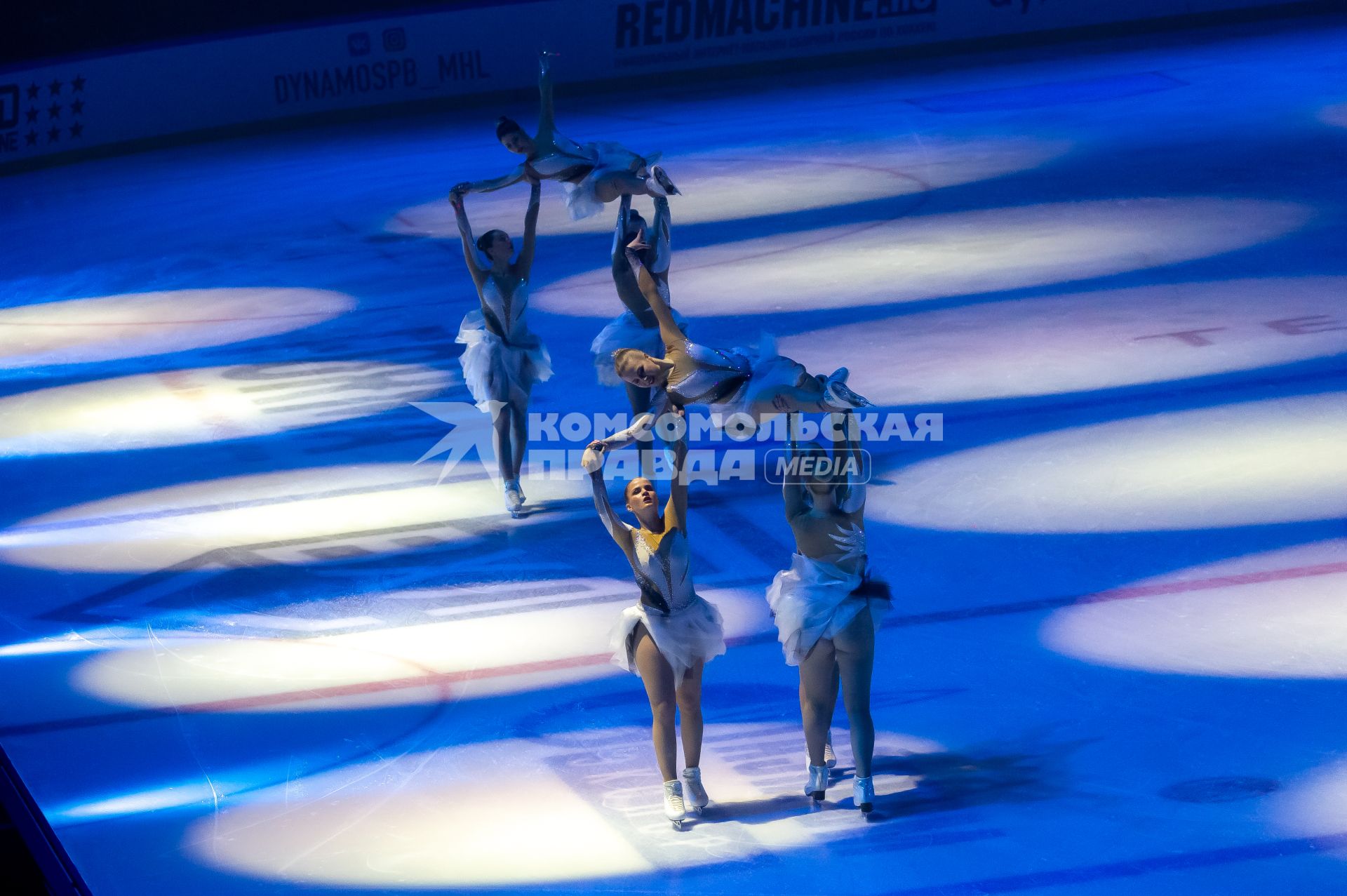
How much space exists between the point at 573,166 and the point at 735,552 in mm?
2373

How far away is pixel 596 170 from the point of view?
9.99 m

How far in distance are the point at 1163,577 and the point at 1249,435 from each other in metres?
2.41

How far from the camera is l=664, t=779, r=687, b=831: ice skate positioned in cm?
673

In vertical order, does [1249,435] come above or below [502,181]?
below

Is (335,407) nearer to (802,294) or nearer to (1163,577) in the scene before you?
(802,294)

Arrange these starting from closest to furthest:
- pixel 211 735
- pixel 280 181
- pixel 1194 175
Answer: pixel 211 735 → pixel 1194 175 → pixel 280 181

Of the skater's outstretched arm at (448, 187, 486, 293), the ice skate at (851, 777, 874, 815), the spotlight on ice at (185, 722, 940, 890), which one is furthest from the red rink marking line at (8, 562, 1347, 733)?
the skater's outstretched arm at (448, 187, 486, 293)

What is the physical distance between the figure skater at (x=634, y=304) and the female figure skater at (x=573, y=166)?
15 centimetres

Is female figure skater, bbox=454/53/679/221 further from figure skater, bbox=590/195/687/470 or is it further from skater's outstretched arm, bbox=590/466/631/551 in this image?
skater's outstretched arm, bbox=590/466/631/551

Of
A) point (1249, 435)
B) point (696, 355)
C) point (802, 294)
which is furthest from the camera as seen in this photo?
point (802, 294)

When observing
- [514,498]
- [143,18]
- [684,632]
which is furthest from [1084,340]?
[143,18]

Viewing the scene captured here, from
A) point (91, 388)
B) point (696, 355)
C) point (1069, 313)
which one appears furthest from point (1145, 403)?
point (91, 388)

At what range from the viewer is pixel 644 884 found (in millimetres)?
6363

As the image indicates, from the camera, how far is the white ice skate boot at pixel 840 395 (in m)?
6.34
